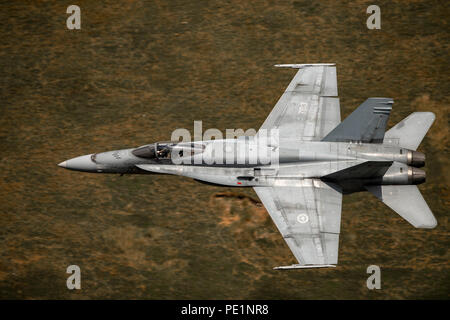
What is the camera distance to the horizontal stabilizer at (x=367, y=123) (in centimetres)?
2078

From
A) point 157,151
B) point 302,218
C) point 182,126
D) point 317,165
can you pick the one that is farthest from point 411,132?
point 182,126

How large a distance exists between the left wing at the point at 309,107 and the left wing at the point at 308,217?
218 centimetres

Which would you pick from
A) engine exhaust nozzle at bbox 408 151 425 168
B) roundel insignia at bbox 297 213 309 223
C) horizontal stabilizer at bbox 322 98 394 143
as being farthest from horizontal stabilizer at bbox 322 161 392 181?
Result: roundel insignia at bbox 297 213 309 223

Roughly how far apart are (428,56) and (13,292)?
68.6 ft

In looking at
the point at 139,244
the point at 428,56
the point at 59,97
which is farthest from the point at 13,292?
the point at 428,56

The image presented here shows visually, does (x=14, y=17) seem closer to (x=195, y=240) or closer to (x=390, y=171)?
(x=195, y=240)

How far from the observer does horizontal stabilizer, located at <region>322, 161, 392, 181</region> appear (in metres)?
19.8

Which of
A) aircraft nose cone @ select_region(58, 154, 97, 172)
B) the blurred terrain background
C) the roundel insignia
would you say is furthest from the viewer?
the blurred terrain background

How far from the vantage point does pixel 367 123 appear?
68.5 ft

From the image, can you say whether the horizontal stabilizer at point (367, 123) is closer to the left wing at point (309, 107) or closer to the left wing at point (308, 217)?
the left wing at point (309, 107)

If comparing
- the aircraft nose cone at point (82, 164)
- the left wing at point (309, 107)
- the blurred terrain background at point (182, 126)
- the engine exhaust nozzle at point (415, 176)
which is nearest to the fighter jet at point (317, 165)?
the engine exhaust nozzle at point (415, 176)

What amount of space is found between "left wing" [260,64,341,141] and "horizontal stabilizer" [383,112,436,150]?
212 centimetres

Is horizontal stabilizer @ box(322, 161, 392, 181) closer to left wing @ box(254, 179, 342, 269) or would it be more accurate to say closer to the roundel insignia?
left wing @ box(254, 179, 342, 269)

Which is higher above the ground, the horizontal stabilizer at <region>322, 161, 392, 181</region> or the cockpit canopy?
the cockpit canopy
